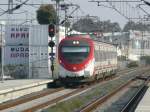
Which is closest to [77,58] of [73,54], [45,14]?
[73,54]

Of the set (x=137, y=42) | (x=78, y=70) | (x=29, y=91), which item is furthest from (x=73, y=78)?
(x=137, y=42)

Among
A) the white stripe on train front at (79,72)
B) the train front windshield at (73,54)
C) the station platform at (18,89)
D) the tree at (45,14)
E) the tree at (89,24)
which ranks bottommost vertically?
the station platform at (18,89)

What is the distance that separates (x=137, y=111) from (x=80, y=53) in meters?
18.1

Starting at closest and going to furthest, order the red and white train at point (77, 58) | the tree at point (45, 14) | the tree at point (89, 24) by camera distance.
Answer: the red and white train at point (77, 58) < the tree at point (89, 24) < the tree at point (45, 14)

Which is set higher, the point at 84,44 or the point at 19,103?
the point at 84,44

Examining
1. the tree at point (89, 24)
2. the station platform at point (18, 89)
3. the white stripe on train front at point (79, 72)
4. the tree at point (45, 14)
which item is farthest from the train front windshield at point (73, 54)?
the tree at point (45, 14)

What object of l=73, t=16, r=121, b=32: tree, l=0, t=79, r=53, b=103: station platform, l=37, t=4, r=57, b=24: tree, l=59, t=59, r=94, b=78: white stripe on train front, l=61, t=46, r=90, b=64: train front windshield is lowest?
l=0, t=79, r=53, b=103: station platform

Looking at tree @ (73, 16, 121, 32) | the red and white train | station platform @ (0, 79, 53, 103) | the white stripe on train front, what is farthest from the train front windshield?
tree @ (73, 16, 121, 32)

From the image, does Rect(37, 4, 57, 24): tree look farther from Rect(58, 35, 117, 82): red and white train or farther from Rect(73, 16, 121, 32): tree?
Rect(58, 35, 117, 82): red and white train

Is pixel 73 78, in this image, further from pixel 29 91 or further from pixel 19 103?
pixel 19 103

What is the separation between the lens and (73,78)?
3612 cm

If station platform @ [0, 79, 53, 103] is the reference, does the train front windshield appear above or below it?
above

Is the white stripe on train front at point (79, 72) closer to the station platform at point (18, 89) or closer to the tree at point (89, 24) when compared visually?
the station platform at point (18, 89)

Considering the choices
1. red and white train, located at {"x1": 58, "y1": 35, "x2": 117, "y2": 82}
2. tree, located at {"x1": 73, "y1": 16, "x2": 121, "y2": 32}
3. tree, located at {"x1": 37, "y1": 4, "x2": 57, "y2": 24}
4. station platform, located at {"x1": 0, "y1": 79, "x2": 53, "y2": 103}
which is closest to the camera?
station platform, located at {"x1": 0, "y1": 79, "x2": 53, "y2": 103}
